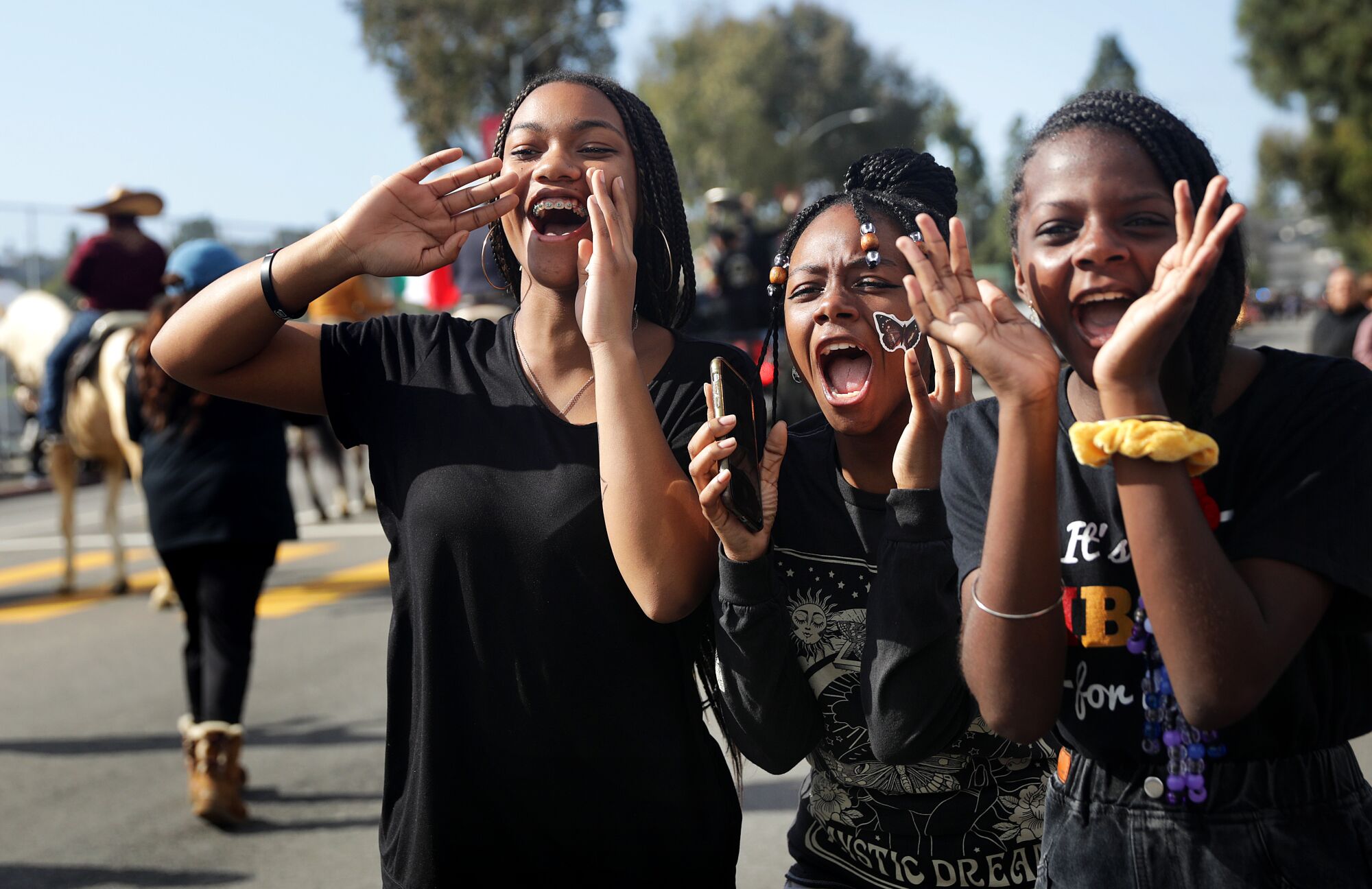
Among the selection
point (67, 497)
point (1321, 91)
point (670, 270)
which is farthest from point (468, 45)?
point (670, 270)

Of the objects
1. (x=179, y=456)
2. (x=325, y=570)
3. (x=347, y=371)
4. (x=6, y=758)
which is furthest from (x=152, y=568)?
(x=347, y=371)

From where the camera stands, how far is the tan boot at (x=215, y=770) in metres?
5.14

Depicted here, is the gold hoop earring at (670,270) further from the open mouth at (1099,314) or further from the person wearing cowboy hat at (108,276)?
the person wearing cowboy hat at (108,276)

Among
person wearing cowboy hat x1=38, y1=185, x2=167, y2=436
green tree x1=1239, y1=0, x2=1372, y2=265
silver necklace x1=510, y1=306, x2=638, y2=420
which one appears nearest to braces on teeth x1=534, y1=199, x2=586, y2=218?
silver necklace x1=510, y1=306, x2=638, y2=420

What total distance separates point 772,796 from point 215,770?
83.1 inches

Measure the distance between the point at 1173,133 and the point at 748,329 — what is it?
444 inches

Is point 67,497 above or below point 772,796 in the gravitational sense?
above

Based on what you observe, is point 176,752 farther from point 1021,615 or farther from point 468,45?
point 468,45

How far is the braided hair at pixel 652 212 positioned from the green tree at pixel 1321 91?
1482 inches

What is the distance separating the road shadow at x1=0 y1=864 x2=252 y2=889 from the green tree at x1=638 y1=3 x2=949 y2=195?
48676mm

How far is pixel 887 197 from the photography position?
267cm

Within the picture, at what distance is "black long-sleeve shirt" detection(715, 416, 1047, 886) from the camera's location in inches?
87.1

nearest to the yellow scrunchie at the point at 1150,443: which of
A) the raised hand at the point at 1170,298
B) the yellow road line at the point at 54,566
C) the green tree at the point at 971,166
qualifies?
the raised hand at the point at 1170,298

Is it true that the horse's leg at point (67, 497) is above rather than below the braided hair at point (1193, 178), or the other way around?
below
